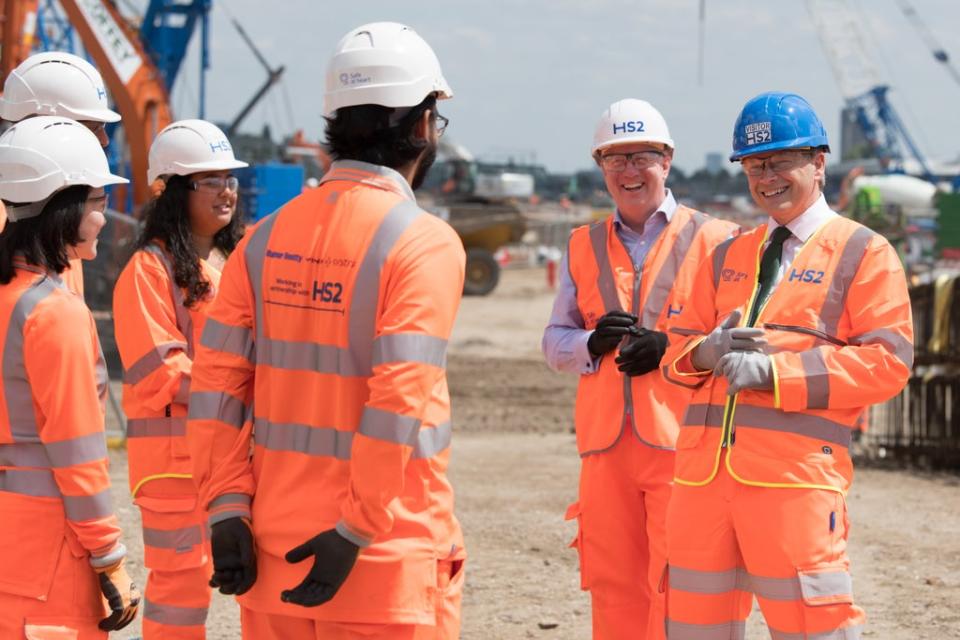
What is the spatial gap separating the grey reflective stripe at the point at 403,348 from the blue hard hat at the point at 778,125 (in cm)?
166

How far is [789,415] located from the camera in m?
4.03

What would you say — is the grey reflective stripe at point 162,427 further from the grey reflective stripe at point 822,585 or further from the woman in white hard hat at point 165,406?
the grey reflective stripe at point 822,585

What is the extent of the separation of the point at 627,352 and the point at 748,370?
85cm

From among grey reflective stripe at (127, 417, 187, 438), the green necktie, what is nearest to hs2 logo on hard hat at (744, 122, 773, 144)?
the green necktie

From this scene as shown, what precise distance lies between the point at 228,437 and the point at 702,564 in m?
1.63

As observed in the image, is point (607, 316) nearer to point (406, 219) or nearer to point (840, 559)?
point (840, 559)

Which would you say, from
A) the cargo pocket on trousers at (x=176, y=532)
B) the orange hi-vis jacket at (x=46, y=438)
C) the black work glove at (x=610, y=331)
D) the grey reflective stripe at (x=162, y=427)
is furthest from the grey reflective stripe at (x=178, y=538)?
the black work glove at (x=610, y=331)

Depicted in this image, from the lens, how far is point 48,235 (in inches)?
148

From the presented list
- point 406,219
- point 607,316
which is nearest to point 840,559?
point 607,316

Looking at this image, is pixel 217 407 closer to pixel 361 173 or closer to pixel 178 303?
pixel 361 173

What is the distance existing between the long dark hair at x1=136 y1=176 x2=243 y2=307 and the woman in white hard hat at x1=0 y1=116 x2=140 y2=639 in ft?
2.82

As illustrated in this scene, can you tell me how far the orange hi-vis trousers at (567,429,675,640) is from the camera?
484 cm

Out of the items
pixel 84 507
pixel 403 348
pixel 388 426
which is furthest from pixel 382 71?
pixel 84 507

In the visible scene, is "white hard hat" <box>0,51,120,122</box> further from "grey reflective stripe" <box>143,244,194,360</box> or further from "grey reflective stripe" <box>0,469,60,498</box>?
"grey reflective stripe" <box>0,469,60,498</box>
